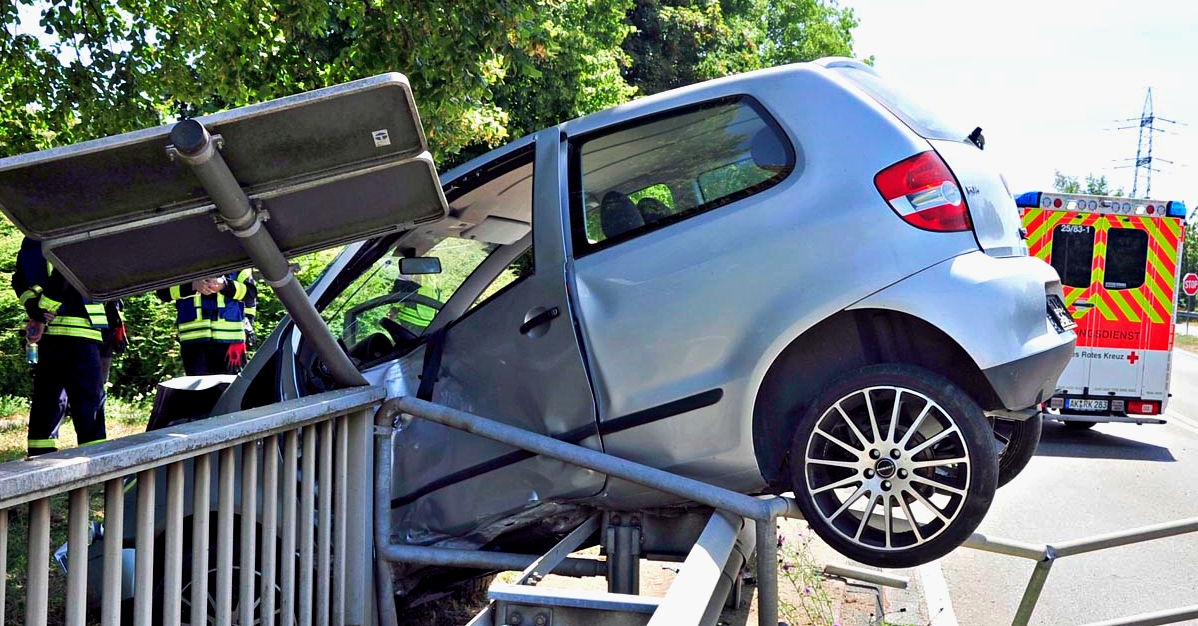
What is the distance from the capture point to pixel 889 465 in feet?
11.5

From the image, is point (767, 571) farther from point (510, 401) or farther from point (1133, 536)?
point (1133, 536)

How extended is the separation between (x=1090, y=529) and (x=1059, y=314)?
4.84m

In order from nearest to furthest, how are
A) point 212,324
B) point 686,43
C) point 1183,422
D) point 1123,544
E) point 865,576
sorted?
1. point 1123,544
2. point 865,576
3. point 212,324
4. point 1183,422
5. point 686,43

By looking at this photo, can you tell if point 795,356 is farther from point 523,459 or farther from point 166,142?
point 166,142

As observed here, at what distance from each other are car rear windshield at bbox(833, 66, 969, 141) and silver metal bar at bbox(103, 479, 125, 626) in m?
2.67

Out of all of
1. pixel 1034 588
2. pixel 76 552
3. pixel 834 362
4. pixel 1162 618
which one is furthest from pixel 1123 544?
pixel 76 552

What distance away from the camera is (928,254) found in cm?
351

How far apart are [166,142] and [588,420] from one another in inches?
66.7

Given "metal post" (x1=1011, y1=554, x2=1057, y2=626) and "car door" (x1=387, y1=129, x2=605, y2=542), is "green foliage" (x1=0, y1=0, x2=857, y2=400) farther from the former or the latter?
"metal post" (x1=1011, y1=554, x2=1057, y2=626)

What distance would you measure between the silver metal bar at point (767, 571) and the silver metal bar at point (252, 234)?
1.56 metres

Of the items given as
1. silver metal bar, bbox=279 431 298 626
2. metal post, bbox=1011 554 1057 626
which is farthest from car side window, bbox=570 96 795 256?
metal post, bbox=1011 554 1057 626

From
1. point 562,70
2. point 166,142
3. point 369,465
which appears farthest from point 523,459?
point 562,70

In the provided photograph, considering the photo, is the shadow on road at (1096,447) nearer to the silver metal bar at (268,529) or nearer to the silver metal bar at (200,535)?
the silver metal bar at (268,529)

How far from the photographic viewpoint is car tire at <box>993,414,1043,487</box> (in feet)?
13.5
